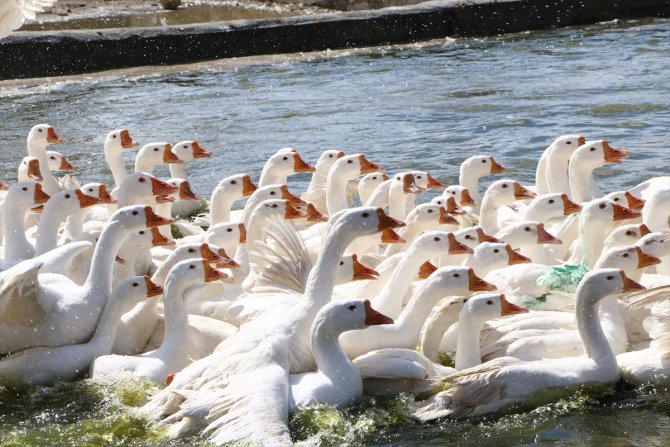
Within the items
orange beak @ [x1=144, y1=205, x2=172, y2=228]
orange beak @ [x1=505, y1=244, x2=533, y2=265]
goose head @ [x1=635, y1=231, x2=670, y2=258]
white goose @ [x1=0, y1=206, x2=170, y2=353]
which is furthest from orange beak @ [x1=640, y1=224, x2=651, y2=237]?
white goose @ [x1=0, y1=206, x2=170, y2=353]

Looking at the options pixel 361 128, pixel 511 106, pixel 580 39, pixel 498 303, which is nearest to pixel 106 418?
pixel 498 303

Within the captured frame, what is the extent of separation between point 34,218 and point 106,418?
390cm

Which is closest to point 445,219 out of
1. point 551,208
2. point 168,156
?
point 551,208

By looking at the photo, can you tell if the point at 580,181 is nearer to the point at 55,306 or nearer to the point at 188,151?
the point at 188,151

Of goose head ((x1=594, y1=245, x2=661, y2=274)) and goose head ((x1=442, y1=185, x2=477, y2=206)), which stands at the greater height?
goose head ((x1=594, y1=245, x2=661, y2=274))

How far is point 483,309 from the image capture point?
6.25 meters

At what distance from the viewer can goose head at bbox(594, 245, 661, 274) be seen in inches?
263

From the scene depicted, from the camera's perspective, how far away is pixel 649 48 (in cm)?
1730

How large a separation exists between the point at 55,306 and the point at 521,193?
3.59m

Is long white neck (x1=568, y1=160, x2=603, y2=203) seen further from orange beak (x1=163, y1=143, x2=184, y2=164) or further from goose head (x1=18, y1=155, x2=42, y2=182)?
goose head (x1=18, y1=155, x2=42, y2=182)

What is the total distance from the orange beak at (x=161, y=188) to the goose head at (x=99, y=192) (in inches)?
12.7

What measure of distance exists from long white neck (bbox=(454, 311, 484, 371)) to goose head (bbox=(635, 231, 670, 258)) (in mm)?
1226

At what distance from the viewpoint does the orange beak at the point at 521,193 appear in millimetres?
8641

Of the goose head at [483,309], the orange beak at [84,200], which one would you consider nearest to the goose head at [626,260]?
the goose head at [483,309]
